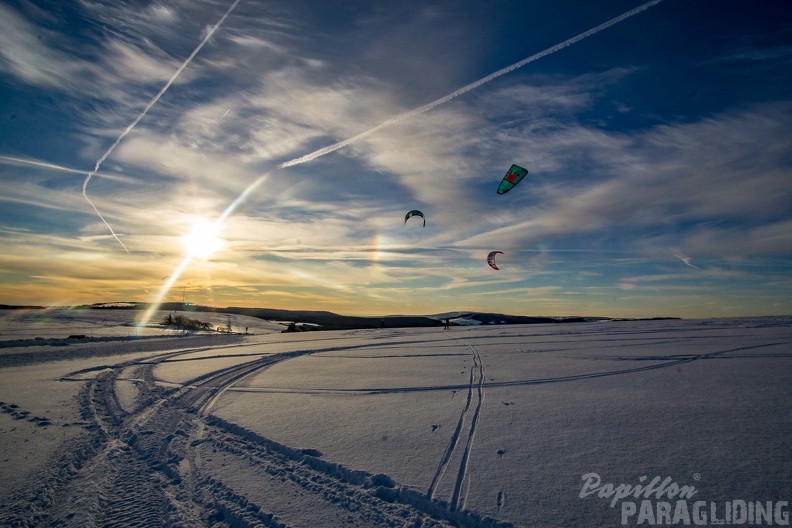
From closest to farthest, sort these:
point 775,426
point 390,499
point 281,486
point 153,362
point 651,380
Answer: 1. point 390,499
2. point 281,486
3. point 775,426
4. point 651,380
5. point 153,362

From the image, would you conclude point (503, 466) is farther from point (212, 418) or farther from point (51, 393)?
point (51, 393)

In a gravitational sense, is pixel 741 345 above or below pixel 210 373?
above

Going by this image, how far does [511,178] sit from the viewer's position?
17.9 meters

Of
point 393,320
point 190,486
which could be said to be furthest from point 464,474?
point 393,320

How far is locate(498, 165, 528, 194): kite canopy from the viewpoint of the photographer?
1755cm

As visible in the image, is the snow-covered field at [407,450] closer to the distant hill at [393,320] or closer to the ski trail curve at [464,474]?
the ski trail curve at [464,474]

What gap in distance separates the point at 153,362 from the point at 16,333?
16.9 metres

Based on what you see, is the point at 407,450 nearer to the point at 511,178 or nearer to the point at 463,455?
the point at 463,455

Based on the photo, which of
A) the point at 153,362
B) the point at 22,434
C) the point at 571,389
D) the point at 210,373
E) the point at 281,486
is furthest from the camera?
the point at 153,362

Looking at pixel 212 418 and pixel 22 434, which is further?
pixel 212 418

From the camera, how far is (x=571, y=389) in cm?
813

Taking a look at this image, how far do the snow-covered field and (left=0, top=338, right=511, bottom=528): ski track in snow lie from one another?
0.07 ft

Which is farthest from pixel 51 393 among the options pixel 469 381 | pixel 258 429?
pixel 469 381

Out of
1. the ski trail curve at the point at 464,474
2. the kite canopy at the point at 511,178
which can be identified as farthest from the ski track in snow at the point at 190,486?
the kite canopy at the point at 511,178
